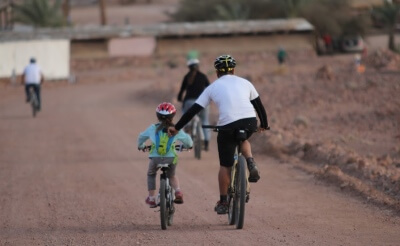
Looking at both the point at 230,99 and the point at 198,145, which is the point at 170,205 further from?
the point at 198,145

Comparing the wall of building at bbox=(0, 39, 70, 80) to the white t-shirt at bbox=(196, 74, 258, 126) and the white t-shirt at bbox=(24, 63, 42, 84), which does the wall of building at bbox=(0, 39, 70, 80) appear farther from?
the white t-shirt at bbox=(196, 74, 258, 126)

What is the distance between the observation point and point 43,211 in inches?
475

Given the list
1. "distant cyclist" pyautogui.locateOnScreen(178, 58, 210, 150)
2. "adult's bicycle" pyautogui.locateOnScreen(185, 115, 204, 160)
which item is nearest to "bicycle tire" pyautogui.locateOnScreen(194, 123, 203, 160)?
"adult's bicycle" pyautogui.locateOnScreen(185, 115, 204, 160)

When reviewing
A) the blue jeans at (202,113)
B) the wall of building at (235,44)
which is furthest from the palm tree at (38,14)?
the blue jeans at (202,113)

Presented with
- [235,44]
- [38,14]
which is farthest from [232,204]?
[38,14]

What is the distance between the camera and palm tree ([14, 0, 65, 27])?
56.4 m

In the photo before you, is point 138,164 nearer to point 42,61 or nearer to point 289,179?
point 289,179

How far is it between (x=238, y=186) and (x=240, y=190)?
0.40ft

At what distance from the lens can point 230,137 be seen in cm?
993

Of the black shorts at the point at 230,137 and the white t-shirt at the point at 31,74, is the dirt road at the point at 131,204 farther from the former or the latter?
the white t-shirt at the point at 31,74

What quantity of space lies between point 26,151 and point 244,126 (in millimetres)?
10691

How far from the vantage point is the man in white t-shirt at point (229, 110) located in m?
9.85

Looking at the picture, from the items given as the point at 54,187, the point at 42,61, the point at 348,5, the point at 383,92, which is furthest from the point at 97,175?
the point at 348,5

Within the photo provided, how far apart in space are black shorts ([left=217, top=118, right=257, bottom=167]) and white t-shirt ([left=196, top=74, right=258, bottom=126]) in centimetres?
5
